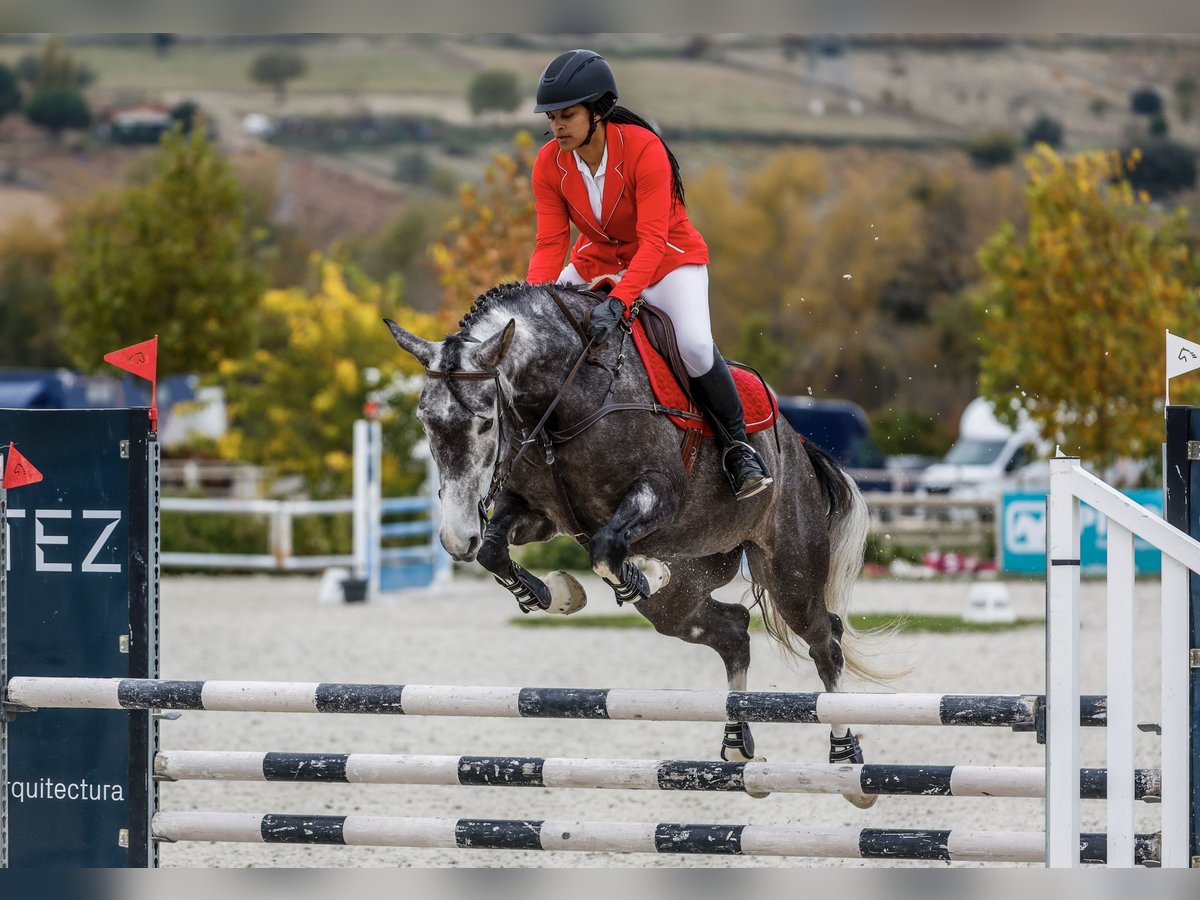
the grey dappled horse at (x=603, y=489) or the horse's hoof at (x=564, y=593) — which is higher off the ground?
the grey dappled horse at (x=603, y=489)

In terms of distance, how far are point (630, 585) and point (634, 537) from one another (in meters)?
0.13

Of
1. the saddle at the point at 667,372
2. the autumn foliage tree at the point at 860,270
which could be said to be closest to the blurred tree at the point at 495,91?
the autumn foliage tree at the point at 860,270

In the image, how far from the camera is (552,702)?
342cm

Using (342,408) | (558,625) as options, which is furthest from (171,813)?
(342,408)

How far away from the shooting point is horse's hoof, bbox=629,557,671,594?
3.76 m

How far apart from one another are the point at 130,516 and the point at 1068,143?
46.9 meters

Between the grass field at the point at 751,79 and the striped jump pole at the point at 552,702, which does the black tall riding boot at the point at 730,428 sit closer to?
the striped jump pole at the point at 552,702

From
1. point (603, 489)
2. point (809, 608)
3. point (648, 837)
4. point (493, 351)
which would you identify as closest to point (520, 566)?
point (603, 489)

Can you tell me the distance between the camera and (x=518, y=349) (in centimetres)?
366

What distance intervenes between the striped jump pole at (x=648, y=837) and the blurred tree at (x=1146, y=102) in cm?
4788

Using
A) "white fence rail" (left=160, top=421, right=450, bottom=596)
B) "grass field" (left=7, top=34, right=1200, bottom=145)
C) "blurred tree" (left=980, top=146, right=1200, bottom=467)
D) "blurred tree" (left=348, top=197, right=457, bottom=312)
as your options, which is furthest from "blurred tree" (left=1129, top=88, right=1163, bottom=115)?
"white fence rail" (left=160, top=421, right=450, bottom=596)

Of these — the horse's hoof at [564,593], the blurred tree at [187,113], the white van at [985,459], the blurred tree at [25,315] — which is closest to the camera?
the horse's hoof at [564,593]

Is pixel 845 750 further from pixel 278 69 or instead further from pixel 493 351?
pixel 278 69

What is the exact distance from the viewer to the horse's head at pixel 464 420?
341 cm
